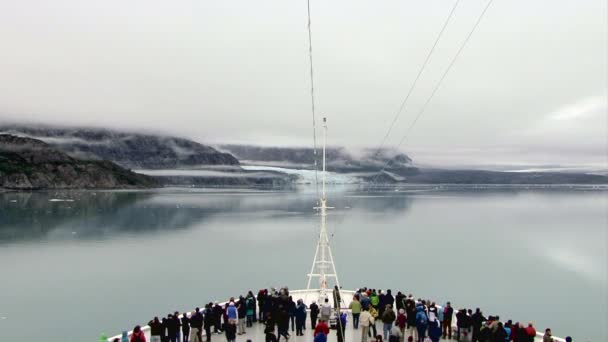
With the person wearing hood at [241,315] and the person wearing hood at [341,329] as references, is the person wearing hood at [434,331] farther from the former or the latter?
the person wearing hood at [241,315]

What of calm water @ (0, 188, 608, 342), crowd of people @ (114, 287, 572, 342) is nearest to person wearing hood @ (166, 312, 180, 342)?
crowd of people @ (114, 287, 572, 342)

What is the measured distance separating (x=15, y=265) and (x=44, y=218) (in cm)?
5838

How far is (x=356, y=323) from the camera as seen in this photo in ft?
49.2

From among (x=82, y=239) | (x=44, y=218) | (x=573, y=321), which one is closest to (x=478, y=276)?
(x=573, y=321)

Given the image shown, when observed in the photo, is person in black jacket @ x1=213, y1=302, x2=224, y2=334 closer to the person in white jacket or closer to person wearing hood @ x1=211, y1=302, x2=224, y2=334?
person wearing hood @ x1=211, y1=302, x2=224, y2=334

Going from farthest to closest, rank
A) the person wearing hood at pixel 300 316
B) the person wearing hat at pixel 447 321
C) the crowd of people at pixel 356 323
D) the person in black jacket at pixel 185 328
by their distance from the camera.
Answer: the person wearing hood at pixel 300 316
the person wearing hat at pixel 447 321
the person in black jacket at pixel 185 328
the crowd of people at pixel 356 323

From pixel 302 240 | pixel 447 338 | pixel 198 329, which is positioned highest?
pixel 198 329

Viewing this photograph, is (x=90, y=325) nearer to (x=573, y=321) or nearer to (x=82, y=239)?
(x=573, y=321)

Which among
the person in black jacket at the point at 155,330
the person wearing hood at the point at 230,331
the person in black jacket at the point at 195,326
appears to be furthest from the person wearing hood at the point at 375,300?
the person in black jacket at the point at 155,330

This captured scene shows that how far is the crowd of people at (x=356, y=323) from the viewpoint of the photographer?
12039mm

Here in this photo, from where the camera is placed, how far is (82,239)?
210ft

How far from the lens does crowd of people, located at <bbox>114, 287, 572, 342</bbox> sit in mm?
12039

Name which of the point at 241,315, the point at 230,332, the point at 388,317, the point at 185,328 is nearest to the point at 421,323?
the point at 388,317

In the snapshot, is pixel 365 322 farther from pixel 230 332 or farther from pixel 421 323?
pixel 230 332
